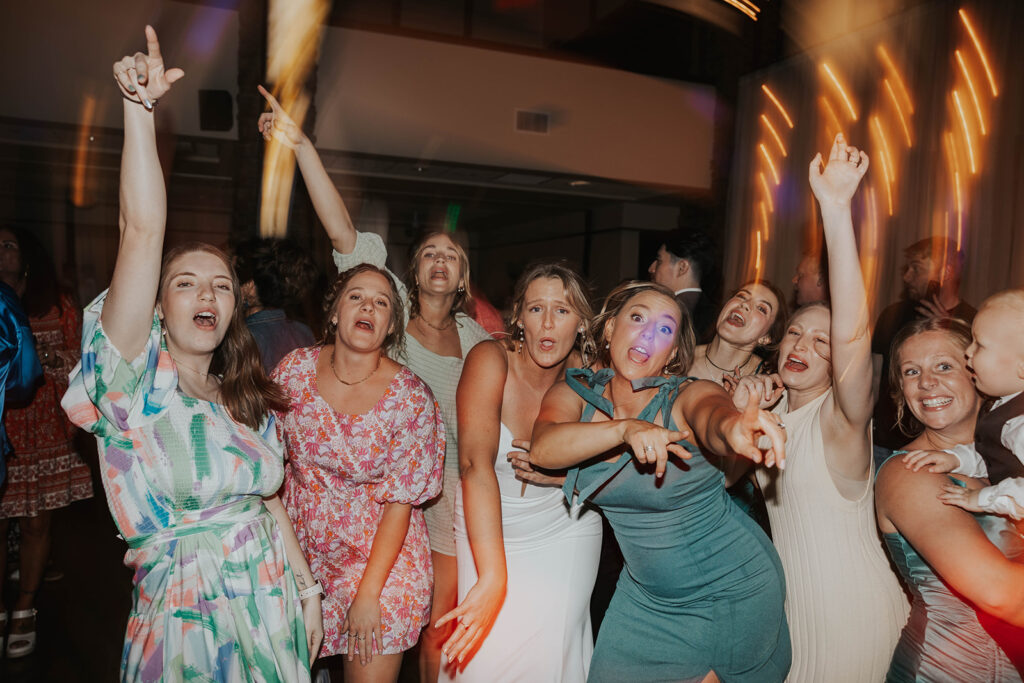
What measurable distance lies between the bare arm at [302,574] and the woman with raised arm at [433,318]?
2.28 feet

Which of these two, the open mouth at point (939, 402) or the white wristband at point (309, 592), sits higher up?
the open mouth at point (939, 402)

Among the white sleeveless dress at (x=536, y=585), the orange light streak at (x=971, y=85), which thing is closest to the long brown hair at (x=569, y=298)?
the white sleeveless dress at (x=536, y=585)

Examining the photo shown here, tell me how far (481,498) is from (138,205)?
121 centimetres

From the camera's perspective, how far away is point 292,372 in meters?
2.18

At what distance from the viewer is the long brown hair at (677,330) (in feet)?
6.91

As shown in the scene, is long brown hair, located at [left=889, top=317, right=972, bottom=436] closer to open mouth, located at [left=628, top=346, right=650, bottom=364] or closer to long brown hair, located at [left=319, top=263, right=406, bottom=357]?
open mouth, located at [left=628, top=346, right=650, bottom=364]

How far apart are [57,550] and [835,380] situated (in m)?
4.70

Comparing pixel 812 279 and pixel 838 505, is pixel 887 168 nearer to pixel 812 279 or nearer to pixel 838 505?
pixel 812 279

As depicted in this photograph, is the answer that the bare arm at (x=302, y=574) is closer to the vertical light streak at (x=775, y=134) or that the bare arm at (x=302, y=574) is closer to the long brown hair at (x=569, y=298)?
the long brown hair at (x=569, y=298)

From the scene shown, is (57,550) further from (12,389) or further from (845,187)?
(845,187)

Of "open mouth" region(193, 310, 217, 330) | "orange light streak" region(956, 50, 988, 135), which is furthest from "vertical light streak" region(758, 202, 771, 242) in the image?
"open mouth" region(193, 310, 217, 330)

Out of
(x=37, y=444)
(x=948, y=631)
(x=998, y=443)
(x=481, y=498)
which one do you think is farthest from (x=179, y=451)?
(x=37, y=444)

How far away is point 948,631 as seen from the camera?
5.62ft

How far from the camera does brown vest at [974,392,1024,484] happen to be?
172 cm
